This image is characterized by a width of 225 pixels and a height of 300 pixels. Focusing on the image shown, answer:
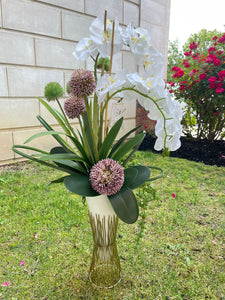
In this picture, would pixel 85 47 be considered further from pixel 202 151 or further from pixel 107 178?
pixel 202 151

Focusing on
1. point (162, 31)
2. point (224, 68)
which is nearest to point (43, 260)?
point (224, 68)

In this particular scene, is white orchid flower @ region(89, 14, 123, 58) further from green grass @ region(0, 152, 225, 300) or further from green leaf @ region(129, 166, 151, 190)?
green grass @ region(0, 152, 225, 300)

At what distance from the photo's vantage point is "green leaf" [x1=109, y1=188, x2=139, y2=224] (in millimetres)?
873

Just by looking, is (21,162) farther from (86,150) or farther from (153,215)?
(86,150)

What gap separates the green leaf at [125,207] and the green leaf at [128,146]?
19cm

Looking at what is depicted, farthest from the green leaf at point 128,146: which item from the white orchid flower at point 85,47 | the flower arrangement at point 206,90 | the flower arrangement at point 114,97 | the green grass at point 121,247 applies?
the flower arrangement at point 206,90

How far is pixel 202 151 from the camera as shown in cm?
372

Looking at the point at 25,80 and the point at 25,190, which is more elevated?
the point at 25,80

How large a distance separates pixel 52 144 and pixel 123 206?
8.68 feet

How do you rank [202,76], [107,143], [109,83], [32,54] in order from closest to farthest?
[109,83]
[107,143]
[32,54]
[202,76]

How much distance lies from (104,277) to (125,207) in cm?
55

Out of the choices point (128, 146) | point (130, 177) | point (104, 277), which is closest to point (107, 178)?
point (130, 177)

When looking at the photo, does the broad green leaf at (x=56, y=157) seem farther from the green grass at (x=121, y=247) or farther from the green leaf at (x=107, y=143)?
the green grass at (x=121, y=247)

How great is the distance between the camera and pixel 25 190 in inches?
91.1
